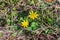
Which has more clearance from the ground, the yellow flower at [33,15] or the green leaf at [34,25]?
the yellow flower at [33,15]

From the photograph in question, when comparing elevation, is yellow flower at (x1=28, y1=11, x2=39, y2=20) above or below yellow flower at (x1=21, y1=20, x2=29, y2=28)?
above

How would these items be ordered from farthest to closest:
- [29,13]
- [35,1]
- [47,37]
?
[35,1] < [29,13] < [47,37]

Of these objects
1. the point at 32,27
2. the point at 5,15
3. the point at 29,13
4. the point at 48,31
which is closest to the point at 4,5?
the point at 5,15

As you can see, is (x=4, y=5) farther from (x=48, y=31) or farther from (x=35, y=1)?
(x=48, y=31)

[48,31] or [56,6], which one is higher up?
[56,6]

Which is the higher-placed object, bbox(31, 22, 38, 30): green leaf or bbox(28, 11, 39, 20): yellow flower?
bbox(28, 11, 39, 20): yellow flower

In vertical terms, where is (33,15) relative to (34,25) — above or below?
above

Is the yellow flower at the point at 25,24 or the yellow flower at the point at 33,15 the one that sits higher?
the yellow flower at the point at 33,15

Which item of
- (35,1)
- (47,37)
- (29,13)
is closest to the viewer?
(47,37)

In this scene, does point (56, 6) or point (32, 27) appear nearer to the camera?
point (32, 27)
